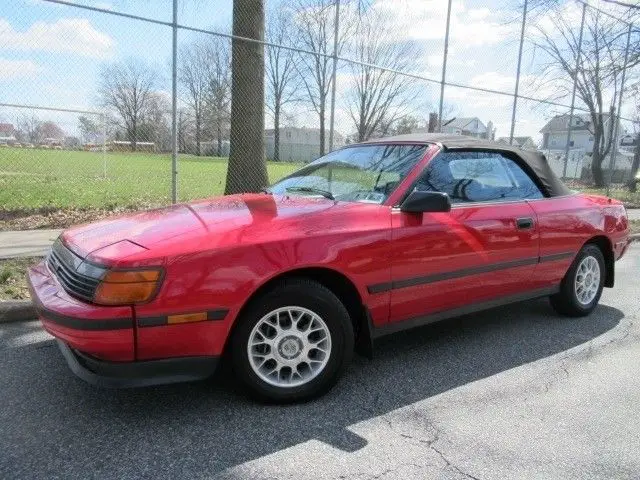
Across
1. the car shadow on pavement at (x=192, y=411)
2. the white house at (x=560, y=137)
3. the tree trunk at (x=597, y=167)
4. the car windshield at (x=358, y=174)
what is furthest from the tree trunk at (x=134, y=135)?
the white house at (x=560, y=137)

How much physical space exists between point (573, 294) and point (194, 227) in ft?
11.3

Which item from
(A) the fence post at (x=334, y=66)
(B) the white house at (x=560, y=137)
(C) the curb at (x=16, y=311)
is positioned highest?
(B) the white house at (x=560, y=137)

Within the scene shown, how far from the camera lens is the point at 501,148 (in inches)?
171

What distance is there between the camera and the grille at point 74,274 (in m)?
2.60

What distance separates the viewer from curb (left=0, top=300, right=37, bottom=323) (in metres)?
4.27

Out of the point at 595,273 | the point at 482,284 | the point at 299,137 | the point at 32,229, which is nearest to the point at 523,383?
the point at 482,284

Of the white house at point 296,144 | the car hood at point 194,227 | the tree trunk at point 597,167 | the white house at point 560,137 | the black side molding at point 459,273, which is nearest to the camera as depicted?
the car hood at point 194,227

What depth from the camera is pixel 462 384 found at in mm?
3379

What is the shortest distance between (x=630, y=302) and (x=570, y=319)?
1147mm

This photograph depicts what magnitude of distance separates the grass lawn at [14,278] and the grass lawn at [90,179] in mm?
3860

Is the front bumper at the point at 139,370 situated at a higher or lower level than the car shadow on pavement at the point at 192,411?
higher

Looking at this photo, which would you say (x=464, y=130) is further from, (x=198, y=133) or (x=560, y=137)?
(x=560, y=137)

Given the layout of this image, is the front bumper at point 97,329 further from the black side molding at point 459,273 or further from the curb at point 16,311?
the curb at point 16,311

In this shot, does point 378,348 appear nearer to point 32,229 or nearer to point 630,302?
point 630,302
